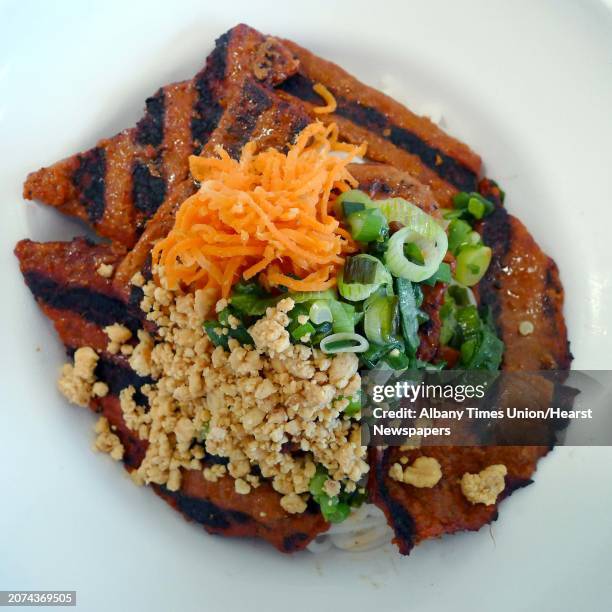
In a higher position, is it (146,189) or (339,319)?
(339,319)

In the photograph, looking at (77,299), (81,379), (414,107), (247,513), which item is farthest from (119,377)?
(414,107)

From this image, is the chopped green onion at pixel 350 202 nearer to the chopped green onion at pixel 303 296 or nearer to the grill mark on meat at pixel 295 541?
the chopped green onion at pixel 303 296

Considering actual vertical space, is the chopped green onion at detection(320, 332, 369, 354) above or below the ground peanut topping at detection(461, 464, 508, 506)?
above

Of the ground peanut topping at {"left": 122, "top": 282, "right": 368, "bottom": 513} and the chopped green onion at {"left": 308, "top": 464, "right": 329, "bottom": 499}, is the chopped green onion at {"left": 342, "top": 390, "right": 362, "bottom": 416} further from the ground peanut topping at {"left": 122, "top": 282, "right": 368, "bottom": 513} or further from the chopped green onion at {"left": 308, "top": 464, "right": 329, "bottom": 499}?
the chopped green onion at {"left": 308, "top": 464, "right": 329, "bottom": 499}

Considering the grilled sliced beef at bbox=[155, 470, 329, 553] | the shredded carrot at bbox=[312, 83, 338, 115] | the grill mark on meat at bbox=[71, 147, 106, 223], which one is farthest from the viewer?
the shredded carrot at bbox=[312, 83, 338, 115]

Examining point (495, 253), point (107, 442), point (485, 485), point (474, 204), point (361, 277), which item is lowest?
point (107, 442)

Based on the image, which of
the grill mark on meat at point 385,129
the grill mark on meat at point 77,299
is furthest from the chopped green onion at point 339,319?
the grill mark on meat at point 385,129

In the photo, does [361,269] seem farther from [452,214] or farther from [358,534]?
[358,534]

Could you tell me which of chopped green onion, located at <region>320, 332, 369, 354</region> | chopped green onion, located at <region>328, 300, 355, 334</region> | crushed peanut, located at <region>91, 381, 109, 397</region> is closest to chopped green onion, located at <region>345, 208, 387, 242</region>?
chopped green onion, located at <region>328, 300, 355, 334</region>
